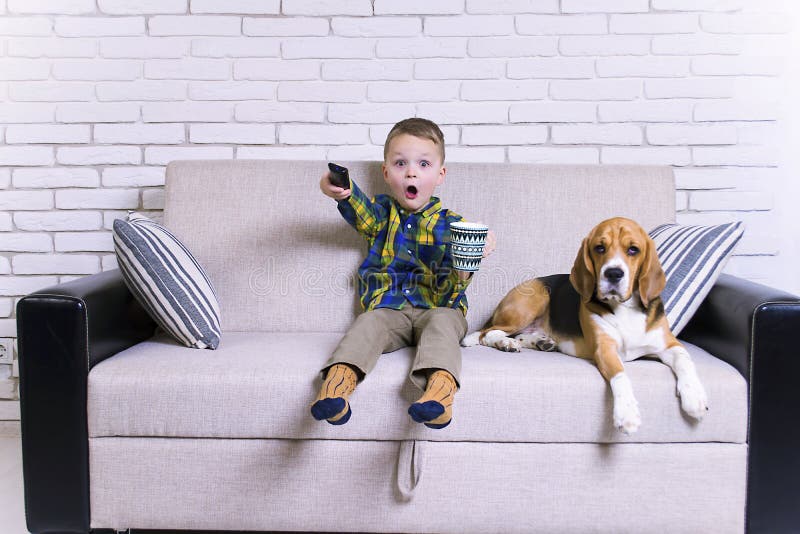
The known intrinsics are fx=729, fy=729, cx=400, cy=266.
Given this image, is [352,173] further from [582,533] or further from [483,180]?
[582,533]

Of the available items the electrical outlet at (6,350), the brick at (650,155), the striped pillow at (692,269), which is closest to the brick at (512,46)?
the brick at (650,155)

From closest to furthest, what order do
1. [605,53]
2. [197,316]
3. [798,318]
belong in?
[798,318], [197,316], [605,53]

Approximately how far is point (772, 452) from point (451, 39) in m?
1.89

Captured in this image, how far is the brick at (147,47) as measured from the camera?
295 centimetres

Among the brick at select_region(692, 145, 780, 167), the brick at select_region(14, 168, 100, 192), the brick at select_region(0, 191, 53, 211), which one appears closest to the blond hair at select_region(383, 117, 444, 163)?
the brick at select_region(692, 145, 780, 167)

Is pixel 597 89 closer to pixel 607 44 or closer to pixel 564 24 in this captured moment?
pixel 607 44

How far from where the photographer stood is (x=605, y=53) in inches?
115

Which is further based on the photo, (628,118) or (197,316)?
(628,118)

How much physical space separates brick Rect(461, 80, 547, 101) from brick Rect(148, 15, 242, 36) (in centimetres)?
95

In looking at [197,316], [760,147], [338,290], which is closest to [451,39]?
[338,290]

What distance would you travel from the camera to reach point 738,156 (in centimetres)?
295

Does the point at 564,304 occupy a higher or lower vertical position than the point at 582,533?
higher

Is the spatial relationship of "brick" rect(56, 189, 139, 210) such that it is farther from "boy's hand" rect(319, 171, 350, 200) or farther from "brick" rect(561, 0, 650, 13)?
"brick" rect(561, 0, 650, 13)

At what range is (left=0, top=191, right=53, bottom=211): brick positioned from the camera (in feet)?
9.89
